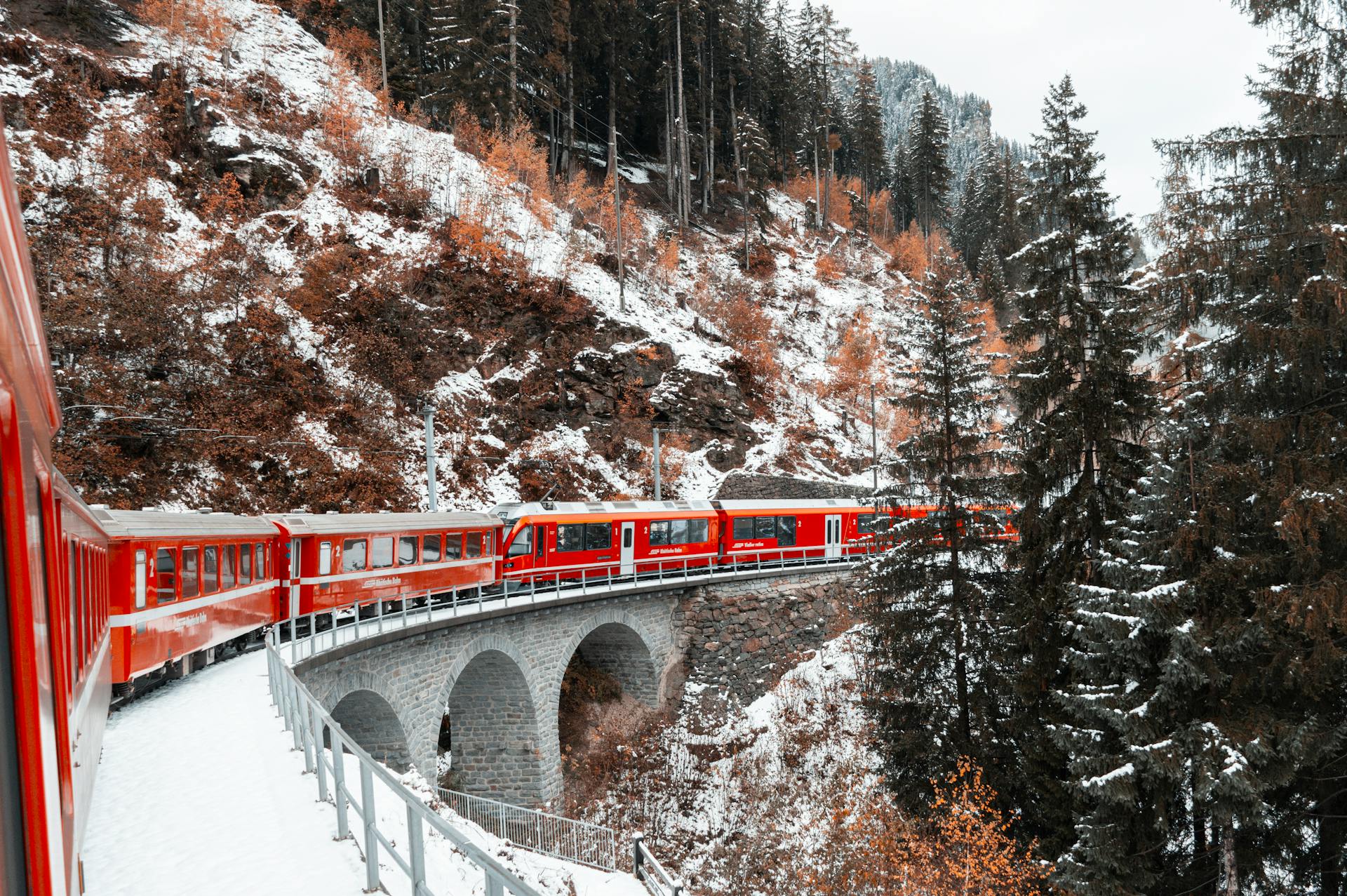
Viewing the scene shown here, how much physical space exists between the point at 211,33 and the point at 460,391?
80.5ft

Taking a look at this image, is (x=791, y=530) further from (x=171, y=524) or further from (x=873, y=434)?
(x=171, y=524)

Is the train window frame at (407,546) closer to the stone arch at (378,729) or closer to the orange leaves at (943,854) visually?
the stone arch at (378,729)

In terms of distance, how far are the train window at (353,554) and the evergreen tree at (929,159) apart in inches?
2389

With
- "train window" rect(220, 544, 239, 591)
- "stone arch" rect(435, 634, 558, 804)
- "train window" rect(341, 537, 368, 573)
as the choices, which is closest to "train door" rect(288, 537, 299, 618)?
"train window" rect(341, 537, 368, 573)

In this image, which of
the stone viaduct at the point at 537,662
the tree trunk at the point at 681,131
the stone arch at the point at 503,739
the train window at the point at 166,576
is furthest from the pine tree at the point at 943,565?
the tree trunk at the point at 681,131

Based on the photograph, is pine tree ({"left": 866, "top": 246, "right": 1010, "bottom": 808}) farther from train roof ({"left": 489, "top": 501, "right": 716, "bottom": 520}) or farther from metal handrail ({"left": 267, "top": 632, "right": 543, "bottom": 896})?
metal handrail ({"left": 267, "top": 632, "right": 543, "bottom": 896})

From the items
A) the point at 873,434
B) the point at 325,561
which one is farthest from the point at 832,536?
the point at 325,561

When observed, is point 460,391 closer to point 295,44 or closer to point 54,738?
point 295,44

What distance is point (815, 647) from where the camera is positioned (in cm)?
2906

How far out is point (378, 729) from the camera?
17.2 metres

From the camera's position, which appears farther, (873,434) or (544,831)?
(873,434)

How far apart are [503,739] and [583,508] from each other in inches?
277

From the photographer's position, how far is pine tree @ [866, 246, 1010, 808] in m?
16.1

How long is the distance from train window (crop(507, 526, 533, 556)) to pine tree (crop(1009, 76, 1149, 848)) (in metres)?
13.8
